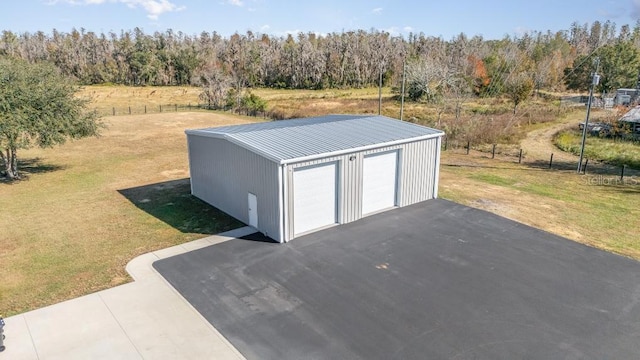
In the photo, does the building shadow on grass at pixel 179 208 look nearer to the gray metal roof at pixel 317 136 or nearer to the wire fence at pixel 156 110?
the gray metal roof at pixel 317 136

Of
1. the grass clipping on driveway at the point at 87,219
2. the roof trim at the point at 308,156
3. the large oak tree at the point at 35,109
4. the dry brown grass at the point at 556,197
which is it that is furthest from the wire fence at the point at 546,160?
the large oak tree at the point at 35,109

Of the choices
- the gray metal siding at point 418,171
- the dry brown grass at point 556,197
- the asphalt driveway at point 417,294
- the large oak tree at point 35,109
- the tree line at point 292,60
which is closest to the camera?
the asphalt driveway at point 417,294

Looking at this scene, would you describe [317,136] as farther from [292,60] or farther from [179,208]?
[292,60]

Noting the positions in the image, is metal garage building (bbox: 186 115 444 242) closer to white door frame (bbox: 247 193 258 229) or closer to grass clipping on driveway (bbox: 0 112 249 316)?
white door frame (bbox: 247 193 258 229)

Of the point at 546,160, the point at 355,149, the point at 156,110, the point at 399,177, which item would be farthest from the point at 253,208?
the point at 156,110

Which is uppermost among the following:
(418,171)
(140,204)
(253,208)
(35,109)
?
(35,109)

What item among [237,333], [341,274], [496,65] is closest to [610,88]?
[496,65]
